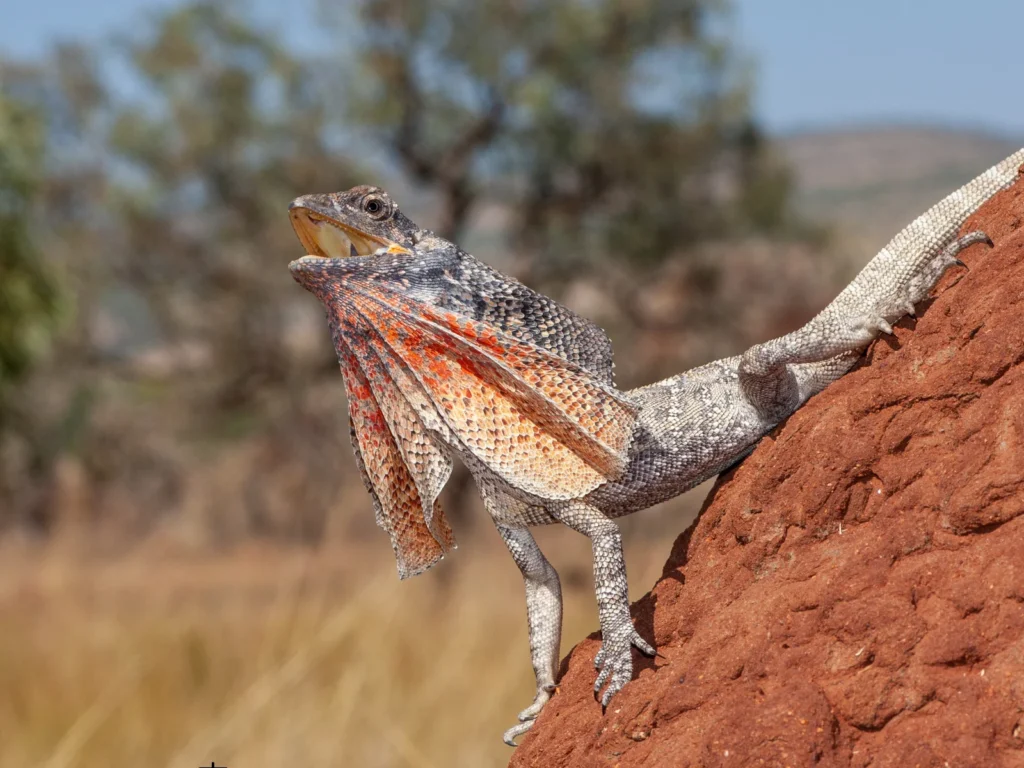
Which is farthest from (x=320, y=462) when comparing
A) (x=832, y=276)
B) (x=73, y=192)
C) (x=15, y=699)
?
(x=15, y=699)

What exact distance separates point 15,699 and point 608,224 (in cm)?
1061

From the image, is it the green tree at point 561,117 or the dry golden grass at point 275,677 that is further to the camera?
the green tree at point 561,117

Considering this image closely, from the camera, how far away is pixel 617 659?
8.23 feet

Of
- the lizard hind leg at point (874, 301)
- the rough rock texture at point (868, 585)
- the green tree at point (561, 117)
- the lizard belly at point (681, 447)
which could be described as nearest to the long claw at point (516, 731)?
the rough rock texture at point (868, 585)

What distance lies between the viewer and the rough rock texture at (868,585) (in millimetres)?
2096

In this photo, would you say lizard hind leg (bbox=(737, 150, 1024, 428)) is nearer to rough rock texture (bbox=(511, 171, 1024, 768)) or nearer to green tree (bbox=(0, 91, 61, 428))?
rough rock texture (bbox=(511, 171, 1024, 768))

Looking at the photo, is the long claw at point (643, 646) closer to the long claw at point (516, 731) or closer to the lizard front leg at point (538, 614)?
the lizard front leg at point (538, 614)

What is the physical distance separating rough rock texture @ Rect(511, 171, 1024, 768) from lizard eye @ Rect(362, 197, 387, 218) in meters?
1.08

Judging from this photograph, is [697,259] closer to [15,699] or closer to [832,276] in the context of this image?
[832,276]

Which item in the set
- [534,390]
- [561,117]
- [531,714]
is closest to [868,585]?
[534,390]

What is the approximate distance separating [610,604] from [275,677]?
275cm

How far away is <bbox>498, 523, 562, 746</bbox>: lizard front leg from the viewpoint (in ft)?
9.30

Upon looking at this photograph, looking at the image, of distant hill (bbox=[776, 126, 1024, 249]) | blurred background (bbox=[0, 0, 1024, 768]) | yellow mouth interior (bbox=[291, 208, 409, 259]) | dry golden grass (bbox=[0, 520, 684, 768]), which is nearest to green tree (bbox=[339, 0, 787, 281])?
blurred background (bbox=[0, 0, 1024, 768])

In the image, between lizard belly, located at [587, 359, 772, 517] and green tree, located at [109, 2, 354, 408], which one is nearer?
lizard belly, located at [587, 359, 772, 517]
